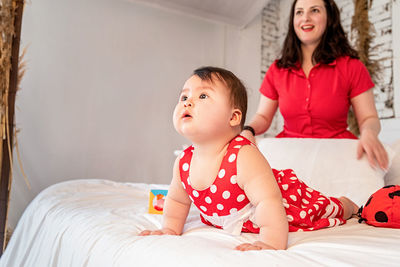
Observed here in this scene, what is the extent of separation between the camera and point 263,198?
799 millimetres

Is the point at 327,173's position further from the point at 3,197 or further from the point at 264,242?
the point at 3,197

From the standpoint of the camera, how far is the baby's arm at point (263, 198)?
74 cm

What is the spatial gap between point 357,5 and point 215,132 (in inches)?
91.6

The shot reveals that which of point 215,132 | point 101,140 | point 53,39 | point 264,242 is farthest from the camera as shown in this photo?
point 101,140

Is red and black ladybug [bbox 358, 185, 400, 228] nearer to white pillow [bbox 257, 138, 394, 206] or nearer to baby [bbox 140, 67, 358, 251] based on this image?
baby [bbox 140, 67, 358, 251]

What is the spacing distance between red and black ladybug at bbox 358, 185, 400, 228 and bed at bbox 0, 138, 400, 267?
1.7 inches

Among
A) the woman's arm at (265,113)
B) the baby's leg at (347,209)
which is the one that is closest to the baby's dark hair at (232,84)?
the baby's leg at (347,209)

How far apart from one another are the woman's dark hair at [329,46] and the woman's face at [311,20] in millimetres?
36

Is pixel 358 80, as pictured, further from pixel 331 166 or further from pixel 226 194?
pixel 226 194

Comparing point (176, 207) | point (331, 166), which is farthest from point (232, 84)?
point (331, 166)

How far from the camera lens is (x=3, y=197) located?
1.64 m

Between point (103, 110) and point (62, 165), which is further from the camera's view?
point (103, 110)

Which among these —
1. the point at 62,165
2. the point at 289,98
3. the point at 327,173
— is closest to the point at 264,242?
the point at 327,173

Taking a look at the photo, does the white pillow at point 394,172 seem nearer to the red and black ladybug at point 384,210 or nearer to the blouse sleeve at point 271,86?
the red and black ladybug at point 384,210
